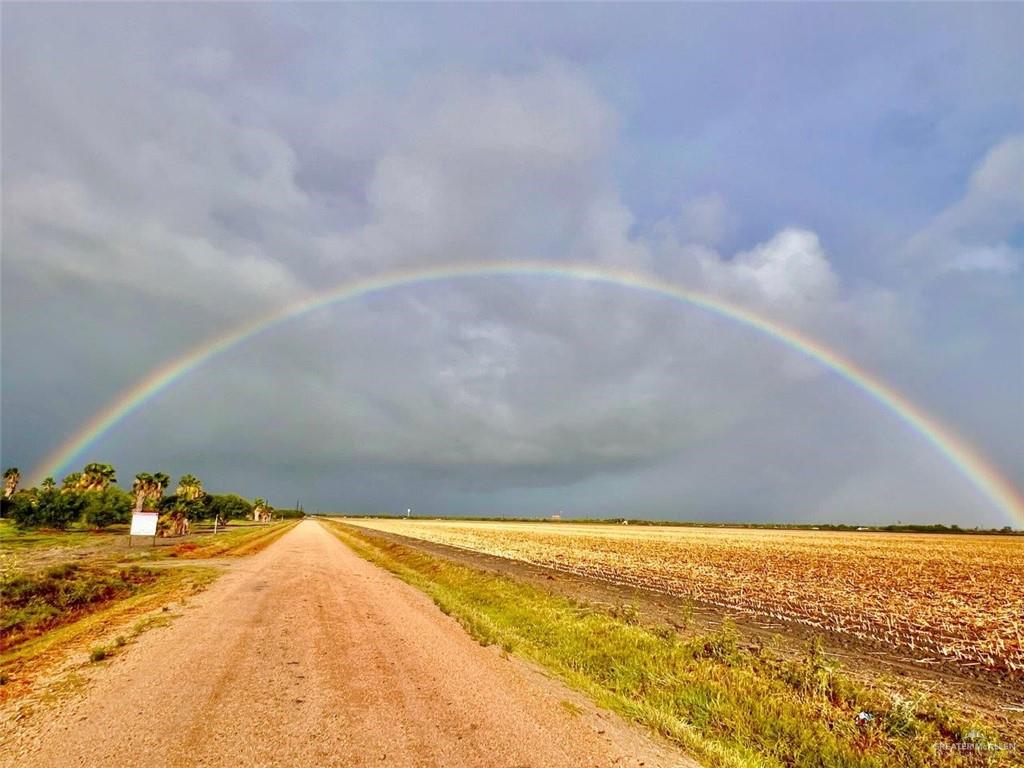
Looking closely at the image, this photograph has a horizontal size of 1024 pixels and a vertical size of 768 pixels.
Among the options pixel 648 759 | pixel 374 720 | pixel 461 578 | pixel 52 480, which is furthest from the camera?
pixel 52 480

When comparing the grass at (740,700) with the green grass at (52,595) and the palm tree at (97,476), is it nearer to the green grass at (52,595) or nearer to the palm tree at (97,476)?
the green grass at (52,595)

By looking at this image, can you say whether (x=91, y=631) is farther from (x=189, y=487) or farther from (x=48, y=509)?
(x=189, y=487)

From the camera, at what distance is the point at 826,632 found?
1552cm

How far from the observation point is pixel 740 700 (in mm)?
8898

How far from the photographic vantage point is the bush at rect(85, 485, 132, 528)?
74688 millimetres

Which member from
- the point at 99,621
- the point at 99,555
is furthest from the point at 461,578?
the point at 99,555

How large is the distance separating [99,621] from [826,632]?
20.5 metres

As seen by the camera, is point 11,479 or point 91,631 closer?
point 91,631

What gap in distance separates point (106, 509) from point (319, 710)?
91.2m

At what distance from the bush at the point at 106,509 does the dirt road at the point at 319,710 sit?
81.7m

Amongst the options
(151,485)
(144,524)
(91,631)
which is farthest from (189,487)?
(91,631)

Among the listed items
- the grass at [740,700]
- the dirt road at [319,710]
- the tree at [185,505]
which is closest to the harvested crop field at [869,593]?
the grass at [740,700]

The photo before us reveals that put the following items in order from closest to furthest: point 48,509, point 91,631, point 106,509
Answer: point 91,631 < point 48,509 < point 106,509

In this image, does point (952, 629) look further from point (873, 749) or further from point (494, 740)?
point (494, 740)
